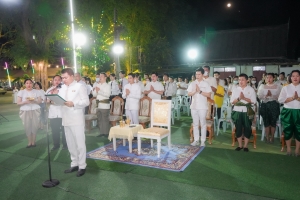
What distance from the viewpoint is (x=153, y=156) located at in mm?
5707

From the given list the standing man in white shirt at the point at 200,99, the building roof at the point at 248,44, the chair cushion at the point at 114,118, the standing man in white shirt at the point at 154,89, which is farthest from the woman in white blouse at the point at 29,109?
the building roof at the point at 248,44

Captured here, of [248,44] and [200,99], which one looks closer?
[200,99]

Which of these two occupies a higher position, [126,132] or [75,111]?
[75,111]

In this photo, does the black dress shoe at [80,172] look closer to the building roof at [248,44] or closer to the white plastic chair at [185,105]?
the white plastic chair at [185,105]

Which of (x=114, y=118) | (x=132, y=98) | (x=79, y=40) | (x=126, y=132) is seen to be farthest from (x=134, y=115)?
(x=79, y=40)

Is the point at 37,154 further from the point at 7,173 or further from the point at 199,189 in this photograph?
the point at 199,189

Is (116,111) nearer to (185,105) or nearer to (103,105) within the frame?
(103,105)

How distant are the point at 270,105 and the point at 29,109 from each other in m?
6.46

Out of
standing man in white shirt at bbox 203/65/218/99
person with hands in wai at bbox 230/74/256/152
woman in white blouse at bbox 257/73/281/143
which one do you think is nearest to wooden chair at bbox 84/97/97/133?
standing man in white shirt at bbox 203/65/218/99

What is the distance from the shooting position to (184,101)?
1220cm

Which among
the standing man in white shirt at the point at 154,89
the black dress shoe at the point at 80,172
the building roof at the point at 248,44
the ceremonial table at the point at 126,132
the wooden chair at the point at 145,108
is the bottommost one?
the black dress shoe at the point at 80,172

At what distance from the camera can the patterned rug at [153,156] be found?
516cm

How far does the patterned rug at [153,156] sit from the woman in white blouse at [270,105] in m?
2.02

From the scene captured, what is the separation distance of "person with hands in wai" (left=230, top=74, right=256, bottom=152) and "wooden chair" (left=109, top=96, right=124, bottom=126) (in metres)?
3.59
